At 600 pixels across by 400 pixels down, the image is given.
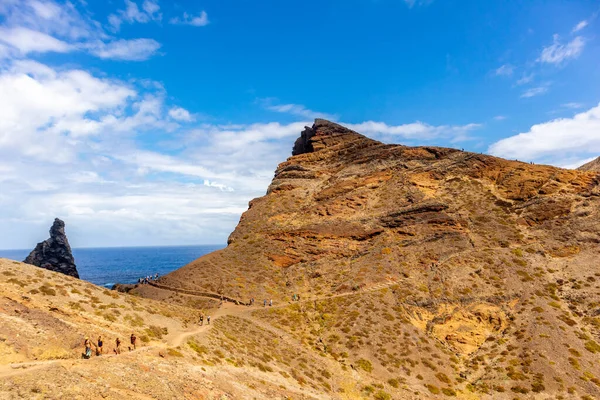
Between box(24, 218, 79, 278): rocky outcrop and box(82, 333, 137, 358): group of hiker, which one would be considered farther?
box(24, 218, 79, 278): rocky outcrop

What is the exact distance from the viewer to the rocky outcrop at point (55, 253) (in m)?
97.5

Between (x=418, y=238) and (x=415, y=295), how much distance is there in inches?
514

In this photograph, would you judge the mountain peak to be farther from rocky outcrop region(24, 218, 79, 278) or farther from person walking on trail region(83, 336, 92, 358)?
rocky outcrop region(24, 218, 79, 278)

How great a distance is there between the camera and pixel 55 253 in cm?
9919

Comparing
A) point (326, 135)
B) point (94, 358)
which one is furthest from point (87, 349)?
point (326, 135)

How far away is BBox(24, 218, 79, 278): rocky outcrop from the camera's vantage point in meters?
97.5

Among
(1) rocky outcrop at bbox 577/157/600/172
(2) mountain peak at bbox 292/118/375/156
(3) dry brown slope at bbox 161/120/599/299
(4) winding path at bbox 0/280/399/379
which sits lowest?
(4) winding path at bbox 0/280/399/379

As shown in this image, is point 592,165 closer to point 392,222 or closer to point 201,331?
point 392,222

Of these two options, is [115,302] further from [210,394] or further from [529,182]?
[529,182]

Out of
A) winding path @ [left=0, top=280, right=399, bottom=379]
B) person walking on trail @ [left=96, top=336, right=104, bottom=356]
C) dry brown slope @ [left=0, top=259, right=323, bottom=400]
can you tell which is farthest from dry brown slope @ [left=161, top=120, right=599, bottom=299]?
person walking on trail @ [left=96, top=336, right=104, bottom=356]

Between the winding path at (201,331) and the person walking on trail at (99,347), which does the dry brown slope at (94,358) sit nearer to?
the winding path at (201,331)

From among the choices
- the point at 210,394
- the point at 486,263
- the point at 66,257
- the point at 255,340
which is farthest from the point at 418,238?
the point at 66,257

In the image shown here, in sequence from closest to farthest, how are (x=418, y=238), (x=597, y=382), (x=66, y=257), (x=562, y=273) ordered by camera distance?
(x=597, y=382) < (x=562, y=273) < (x=418, y=238) < (x=66, y=257)

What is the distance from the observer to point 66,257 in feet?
331
